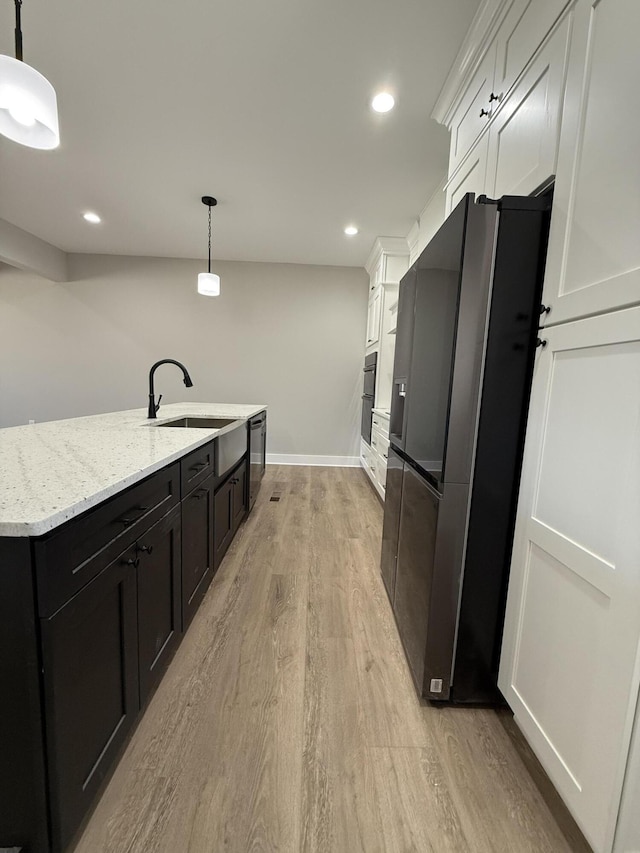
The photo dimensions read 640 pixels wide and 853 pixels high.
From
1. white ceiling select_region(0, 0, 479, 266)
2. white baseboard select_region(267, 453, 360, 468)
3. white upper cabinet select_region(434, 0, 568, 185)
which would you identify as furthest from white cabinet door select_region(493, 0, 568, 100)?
white baseboard select_region(267, 453, 360, 468)

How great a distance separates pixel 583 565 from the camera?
0.88 m

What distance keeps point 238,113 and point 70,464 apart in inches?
92.6

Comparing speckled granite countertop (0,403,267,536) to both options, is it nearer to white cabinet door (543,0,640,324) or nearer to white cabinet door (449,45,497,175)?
white cabinet door (543,0,640,324)

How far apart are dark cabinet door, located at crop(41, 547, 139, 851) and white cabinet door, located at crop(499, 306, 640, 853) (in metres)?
1.19

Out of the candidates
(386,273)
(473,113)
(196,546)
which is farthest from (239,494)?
(386,273)

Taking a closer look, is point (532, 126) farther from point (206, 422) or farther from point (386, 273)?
point (386, 273)

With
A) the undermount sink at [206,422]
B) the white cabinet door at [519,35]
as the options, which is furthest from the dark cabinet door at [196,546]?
the white cabinet door at [519,35]

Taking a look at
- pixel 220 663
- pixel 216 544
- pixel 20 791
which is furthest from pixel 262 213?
pixel 20 791

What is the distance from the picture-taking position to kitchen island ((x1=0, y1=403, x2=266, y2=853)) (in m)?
0.73

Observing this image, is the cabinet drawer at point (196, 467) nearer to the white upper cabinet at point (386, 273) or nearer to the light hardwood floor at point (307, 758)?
the light hardwood floor at point (307, 758)

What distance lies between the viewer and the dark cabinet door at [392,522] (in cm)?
187

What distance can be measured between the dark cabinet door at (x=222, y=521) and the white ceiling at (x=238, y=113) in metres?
2.30

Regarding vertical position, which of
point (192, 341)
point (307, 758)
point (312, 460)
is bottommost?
point (307, 758)

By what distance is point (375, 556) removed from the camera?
2.53 meters
